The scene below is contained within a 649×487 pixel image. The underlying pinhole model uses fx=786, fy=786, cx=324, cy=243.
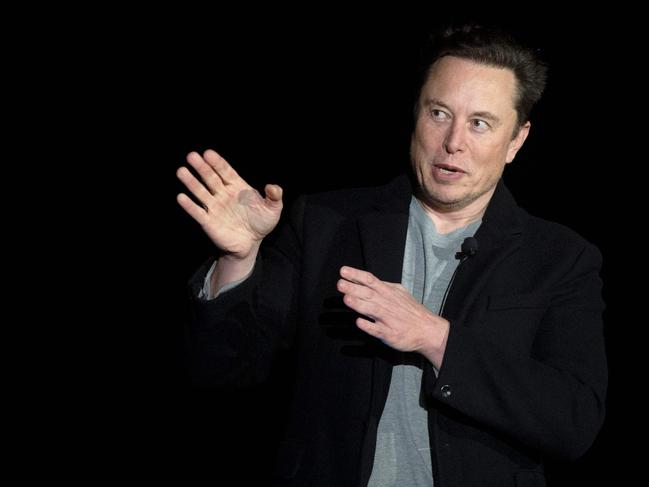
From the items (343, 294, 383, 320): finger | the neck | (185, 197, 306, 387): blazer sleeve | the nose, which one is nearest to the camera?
(343, 294, 383, 320): finger

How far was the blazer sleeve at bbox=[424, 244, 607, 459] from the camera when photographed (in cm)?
167

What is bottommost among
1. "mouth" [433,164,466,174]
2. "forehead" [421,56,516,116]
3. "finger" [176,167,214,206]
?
"finger" [176,167,214,206]

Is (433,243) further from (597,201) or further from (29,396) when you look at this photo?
(29,396)

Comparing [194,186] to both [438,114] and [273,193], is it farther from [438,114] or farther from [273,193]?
[438,114]

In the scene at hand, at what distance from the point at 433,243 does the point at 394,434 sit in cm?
49

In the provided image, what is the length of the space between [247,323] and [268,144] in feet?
3.69

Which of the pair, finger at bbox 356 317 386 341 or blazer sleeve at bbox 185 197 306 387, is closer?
finger at bbox 356 317 386 341

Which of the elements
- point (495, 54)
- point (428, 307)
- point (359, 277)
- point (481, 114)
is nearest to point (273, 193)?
point (359, 277)

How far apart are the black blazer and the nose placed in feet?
0.63

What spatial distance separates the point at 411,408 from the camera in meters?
1.75

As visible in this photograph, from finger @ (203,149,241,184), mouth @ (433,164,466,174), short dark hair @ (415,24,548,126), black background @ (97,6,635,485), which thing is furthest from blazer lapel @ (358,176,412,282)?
black background @ (97,6,635,485)

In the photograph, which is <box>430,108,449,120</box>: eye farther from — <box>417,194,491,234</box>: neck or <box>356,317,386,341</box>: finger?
<box>356,317,386,341</box>: finger

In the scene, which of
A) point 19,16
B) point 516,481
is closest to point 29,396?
point 19,16

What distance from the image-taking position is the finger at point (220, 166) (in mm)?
1687
